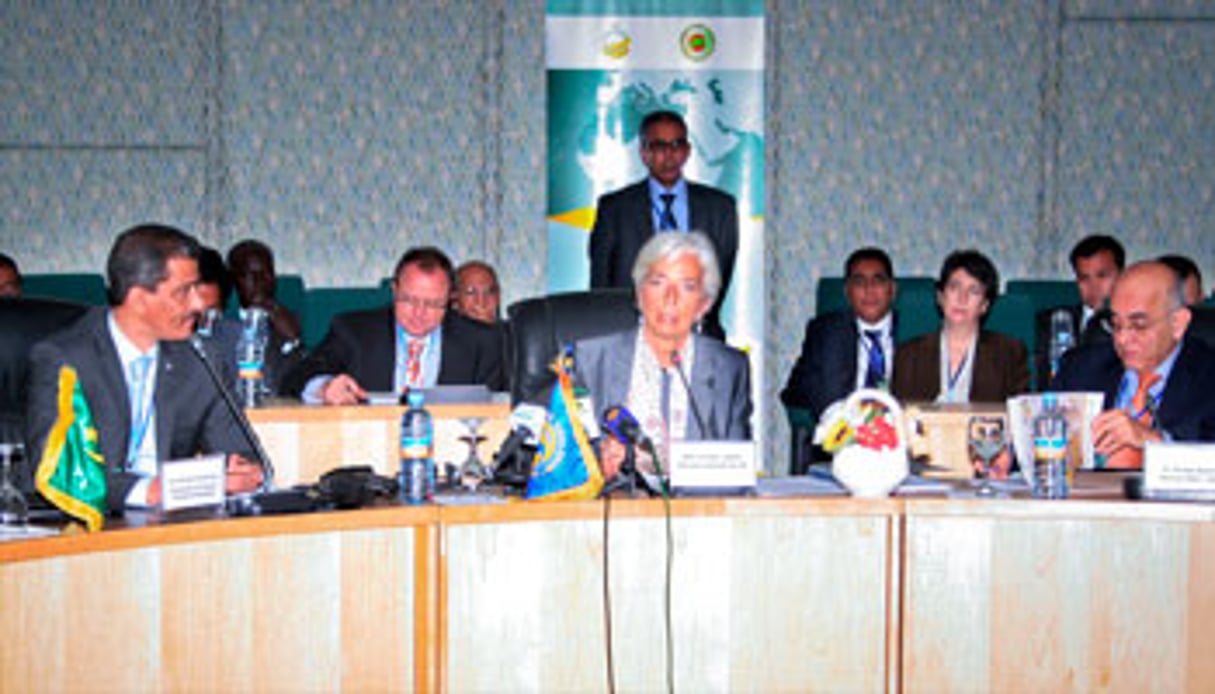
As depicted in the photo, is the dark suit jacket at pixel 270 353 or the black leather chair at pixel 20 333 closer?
the black leather chair at pixel 20 333

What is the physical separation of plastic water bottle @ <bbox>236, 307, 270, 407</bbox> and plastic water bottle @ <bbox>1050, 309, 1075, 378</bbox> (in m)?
2.73

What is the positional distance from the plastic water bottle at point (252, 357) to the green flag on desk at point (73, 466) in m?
1.81

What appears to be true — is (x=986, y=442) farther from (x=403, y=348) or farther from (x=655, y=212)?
(x=655, y=212)

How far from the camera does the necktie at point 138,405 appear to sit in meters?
3.27

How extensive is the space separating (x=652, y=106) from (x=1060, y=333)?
2.47 m

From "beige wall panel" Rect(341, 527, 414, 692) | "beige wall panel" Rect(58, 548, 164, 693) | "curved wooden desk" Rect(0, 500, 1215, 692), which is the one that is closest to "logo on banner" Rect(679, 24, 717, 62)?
"curved wooden desk" Rect(0, 500, 1215, 692)

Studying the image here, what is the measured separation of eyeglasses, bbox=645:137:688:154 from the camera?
19.9 ft

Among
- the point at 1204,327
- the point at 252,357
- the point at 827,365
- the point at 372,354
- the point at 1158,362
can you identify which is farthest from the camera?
the point at 827,365

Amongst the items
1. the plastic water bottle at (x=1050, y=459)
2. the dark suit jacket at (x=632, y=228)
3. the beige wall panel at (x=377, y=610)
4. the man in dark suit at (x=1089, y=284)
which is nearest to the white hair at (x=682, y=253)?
the plastic water bottle at (x=1050, y=459)

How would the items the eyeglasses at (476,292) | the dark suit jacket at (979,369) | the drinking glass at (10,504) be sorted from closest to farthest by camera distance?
the drinking glass at (10,504), the dark suit jacket at (979,369), the eyeglasses at (476,292)

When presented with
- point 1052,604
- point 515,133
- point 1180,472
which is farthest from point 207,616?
point 515,133

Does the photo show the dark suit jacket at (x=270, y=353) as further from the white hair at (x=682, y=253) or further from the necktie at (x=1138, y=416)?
the necktie at (x=1138, y=416)

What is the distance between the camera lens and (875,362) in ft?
18.1

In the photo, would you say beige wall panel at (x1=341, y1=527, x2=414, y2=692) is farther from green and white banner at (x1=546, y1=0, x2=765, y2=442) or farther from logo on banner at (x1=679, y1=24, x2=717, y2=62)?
logo on banner at (x1=679, y1=24, x2=717, y2=62)
